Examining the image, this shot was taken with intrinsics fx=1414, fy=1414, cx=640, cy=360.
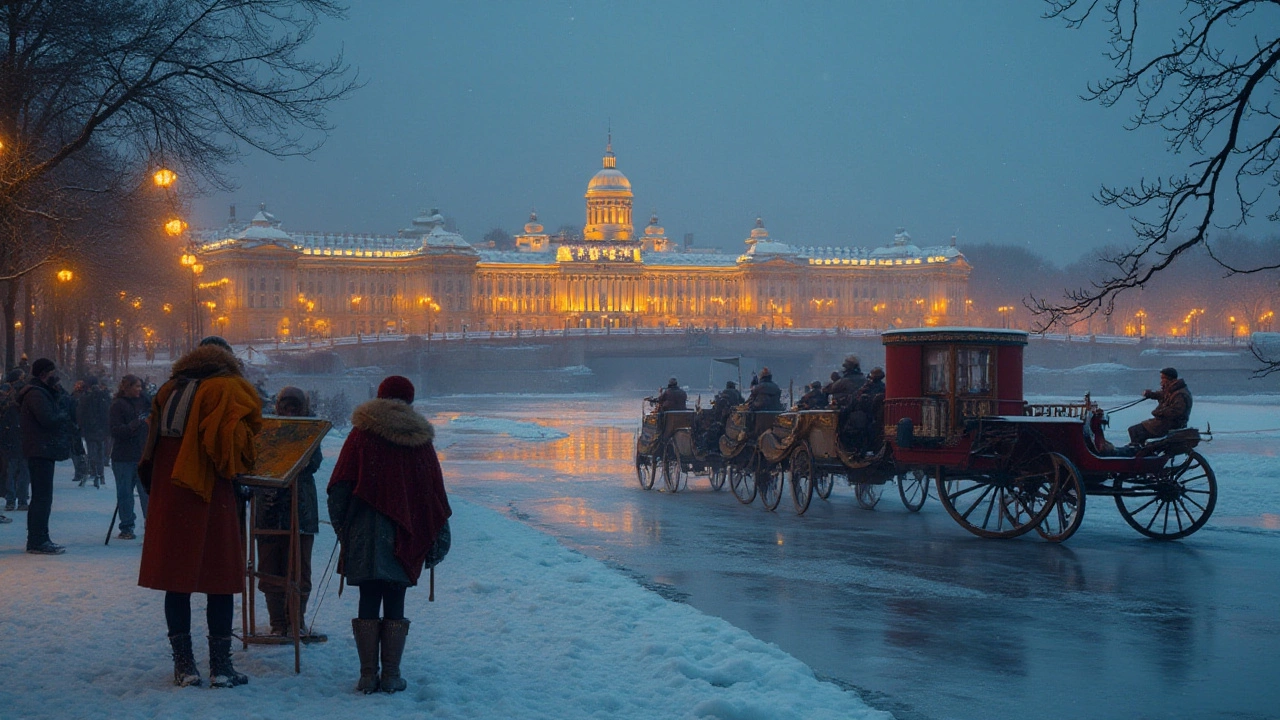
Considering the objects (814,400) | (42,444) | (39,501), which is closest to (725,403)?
(814,400)

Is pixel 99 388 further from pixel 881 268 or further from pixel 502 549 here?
pixel 881 268

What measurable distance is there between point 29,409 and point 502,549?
5110 mm

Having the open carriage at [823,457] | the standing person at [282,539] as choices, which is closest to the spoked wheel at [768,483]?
the open carriage at [823,457]

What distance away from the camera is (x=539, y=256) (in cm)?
18075

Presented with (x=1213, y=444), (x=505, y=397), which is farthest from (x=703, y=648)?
(x=505, y=397)

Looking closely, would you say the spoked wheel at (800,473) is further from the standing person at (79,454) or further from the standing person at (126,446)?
the standing person at (79,454)

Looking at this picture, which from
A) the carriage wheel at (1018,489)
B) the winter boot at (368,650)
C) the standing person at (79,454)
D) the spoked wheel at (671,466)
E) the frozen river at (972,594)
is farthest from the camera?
the spoked wheel at (671,466)

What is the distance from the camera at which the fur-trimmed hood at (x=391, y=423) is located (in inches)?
324

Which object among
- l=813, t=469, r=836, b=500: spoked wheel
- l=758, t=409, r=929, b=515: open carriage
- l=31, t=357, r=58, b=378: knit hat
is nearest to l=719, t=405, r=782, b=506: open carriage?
l=758, t=409, r=929, b=515: open carriage

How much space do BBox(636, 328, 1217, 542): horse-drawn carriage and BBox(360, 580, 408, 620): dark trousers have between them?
1006 cm

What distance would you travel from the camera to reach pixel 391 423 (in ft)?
27.0

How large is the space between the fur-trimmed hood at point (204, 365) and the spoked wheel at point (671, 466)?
61.7 feet

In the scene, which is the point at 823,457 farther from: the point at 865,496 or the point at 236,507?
the point at 236,507

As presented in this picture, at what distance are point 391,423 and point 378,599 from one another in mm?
1053
